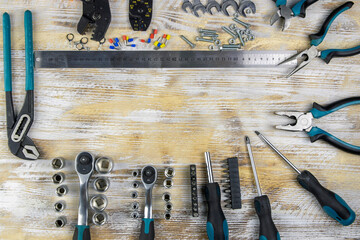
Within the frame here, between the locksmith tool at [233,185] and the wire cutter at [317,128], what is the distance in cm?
29

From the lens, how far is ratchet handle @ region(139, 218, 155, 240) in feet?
3.84

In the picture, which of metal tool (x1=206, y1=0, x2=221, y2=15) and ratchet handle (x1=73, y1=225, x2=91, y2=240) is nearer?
ratchet handle (x1=73, y1=225, x2=91, y2=240)

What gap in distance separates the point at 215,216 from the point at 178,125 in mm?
445

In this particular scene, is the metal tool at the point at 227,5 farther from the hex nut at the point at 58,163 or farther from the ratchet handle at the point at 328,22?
the hex nut at the point at 58,163

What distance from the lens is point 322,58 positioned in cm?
129

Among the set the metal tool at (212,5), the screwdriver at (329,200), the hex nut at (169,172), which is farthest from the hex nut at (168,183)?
the metal tool at (212,5)

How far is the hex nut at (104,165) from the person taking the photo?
1.25 metres

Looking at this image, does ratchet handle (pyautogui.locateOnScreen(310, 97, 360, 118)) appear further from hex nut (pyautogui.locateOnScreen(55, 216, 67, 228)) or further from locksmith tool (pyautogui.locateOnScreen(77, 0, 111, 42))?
hex nut (pyautogui.locateOnScreen(55, 216, 67, 228))

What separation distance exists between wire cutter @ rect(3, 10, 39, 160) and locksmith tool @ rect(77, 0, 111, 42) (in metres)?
0.26

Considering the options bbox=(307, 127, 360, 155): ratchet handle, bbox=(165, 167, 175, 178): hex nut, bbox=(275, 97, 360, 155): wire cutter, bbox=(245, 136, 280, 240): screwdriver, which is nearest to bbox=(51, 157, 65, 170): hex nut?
bbox=(165, 167, 175, 178): hex nut

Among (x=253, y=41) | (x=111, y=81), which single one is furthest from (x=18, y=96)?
(x=253, y=41)

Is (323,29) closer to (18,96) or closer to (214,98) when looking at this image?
(214,98)

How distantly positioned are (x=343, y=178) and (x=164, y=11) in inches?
47.0

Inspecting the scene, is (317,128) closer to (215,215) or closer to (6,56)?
(215,215)
